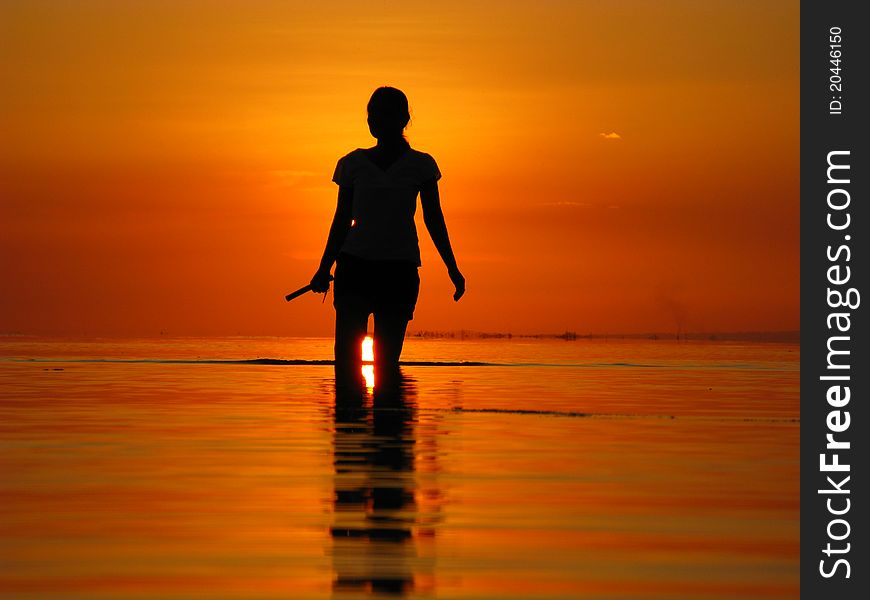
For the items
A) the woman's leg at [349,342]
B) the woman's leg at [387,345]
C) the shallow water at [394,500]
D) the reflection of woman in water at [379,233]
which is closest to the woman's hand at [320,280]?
the reflection of woman in water at [379,233]

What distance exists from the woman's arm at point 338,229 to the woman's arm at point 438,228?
63 centimetres

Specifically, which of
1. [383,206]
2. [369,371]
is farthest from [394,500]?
[369,371]

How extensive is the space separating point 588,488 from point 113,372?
13897 millimetres

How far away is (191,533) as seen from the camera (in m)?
5.85

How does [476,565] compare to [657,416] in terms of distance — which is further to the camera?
[657,416]

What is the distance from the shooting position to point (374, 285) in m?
12.2

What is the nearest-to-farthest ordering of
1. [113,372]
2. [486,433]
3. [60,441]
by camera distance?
[60,441] → [486,433] → [113,372]

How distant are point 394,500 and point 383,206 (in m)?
5.70

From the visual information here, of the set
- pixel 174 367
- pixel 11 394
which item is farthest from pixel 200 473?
pixel 174 367

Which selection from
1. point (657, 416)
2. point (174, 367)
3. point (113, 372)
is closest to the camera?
point (657, 416)

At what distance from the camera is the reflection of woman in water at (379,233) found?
39.9 ft

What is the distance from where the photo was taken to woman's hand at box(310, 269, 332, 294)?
40.7 feet

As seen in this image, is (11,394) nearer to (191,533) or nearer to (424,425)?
(424,425)

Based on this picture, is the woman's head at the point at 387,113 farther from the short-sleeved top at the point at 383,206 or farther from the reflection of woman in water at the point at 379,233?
the short-sleeved top at the point at 383,206
